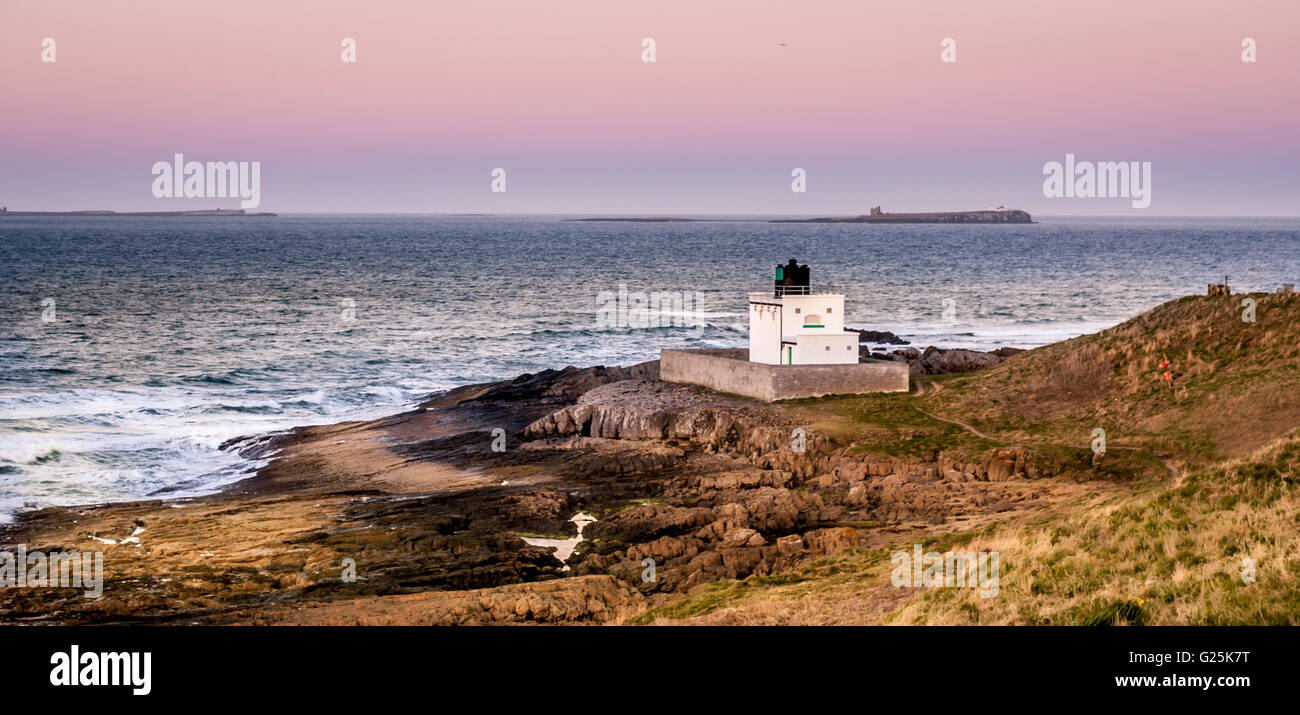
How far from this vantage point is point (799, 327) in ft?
132

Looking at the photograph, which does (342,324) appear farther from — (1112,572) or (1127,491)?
(1112,572)

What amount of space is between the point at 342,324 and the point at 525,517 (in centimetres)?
5872

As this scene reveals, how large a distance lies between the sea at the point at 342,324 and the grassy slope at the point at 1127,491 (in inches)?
529

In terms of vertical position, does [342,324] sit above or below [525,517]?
above

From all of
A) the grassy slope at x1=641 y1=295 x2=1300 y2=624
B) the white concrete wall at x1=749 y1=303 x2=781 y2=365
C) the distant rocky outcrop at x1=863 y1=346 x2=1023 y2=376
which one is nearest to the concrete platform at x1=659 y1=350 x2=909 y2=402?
the white concrete wall at x1=749 y1=303 x2=781 y2=365

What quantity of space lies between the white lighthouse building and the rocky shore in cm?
277

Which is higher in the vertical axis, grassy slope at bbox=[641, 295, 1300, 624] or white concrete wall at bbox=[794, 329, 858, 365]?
white concrete wall at bbox=[794, 329, 858, 365]

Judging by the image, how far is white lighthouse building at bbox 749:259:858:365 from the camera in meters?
39.8

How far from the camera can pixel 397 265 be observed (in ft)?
497

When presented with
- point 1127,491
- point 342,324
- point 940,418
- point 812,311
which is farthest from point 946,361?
point 342,324

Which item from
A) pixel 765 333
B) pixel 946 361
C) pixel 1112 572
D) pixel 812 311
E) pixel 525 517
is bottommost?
pixel 525 517

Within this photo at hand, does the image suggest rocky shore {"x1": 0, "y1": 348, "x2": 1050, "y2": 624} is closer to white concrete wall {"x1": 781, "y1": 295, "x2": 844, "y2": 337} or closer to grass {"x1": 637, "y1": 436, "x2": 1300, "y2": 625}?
grass {"x1": 637, "y1": 436, "x2": 1300, "y2": 625}
